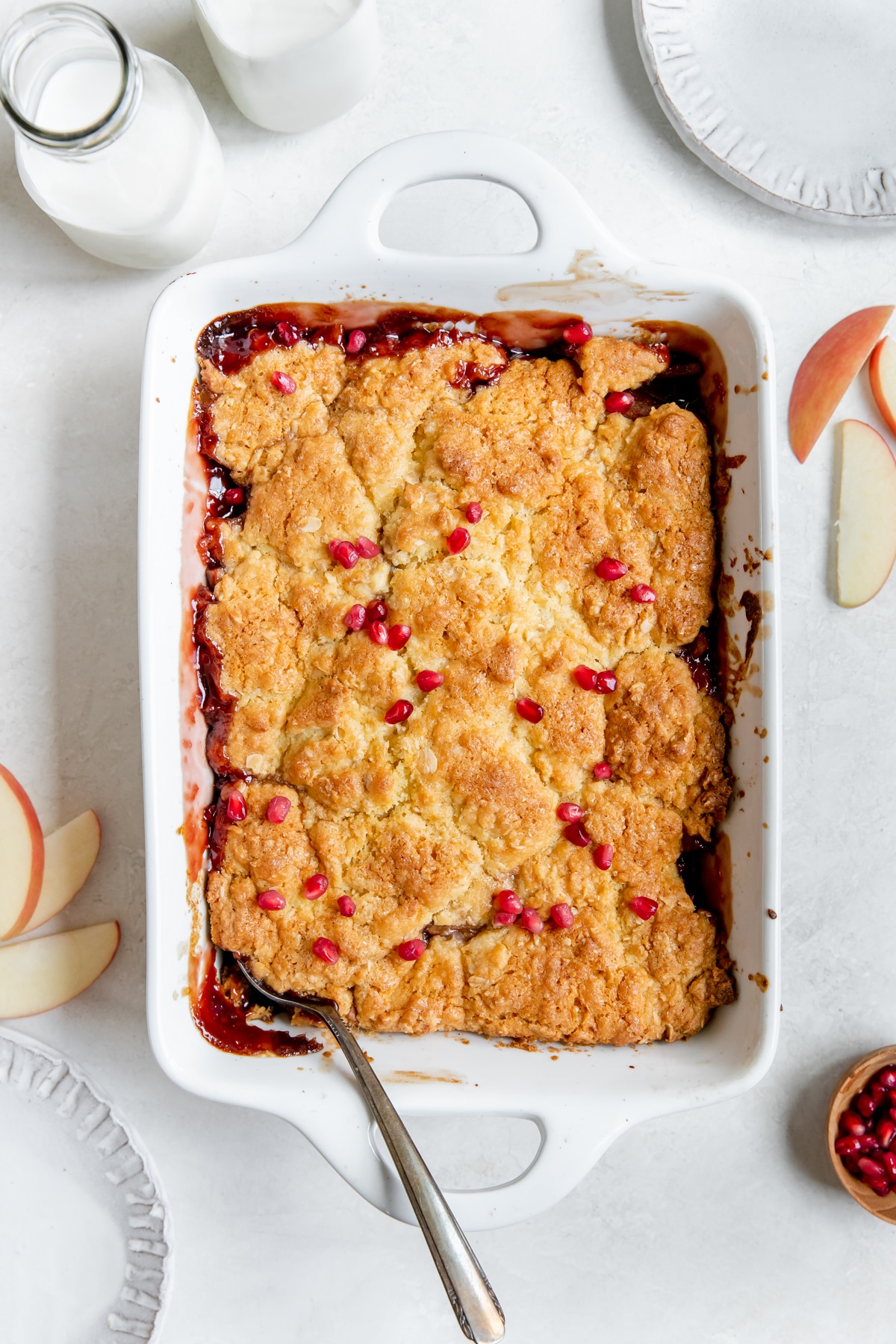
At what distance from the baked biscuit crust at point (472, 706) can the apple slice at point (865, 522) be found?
0.50 meters

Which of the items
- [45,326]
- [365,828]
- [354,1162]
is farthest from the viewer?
[45,326]

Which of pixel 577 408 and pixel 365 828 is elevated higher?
pixel 577 408

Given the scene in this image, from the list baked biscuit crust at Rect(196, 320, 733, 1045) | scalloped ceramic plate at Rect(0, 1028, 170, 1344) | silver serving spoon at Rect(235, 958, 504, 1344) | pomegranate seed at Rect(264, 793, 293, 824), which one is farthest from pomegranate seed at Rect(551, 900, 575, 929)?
scalloped ceramic plate at Rect(0, 1028, 170, 1344)

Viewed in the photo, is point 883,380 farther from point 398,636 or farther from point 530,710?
point 398,636

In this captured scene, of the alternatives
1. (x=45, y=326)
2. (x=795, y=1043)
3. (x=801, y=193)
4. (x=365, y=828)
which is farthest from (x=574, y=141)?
(x=795, y=1043)

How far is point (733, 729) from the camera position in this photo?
2.10 m

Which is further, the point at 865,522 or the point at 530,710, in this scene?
the point at 865,522

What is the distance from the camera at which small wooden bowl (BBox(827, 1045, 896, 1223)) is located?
229 cm

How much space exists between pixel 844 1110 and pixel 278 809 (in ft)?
5.20

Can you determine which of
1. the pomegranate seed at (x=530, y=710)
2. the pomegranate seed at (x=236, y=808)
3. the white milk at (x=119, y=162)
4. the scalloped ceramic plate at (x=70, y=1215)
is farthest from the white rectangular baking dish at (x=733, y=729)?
the scalloped ceramic plate at (x=70, y=1215)

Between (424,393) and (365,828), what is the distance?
1.01 metres

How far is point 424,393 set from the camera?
7.08 feet

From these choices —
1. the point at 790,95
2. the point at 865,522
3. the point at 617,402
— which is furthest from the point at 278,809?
the point at 790,95

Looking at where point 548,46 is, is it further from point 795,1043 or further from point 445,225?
point 795,1043
